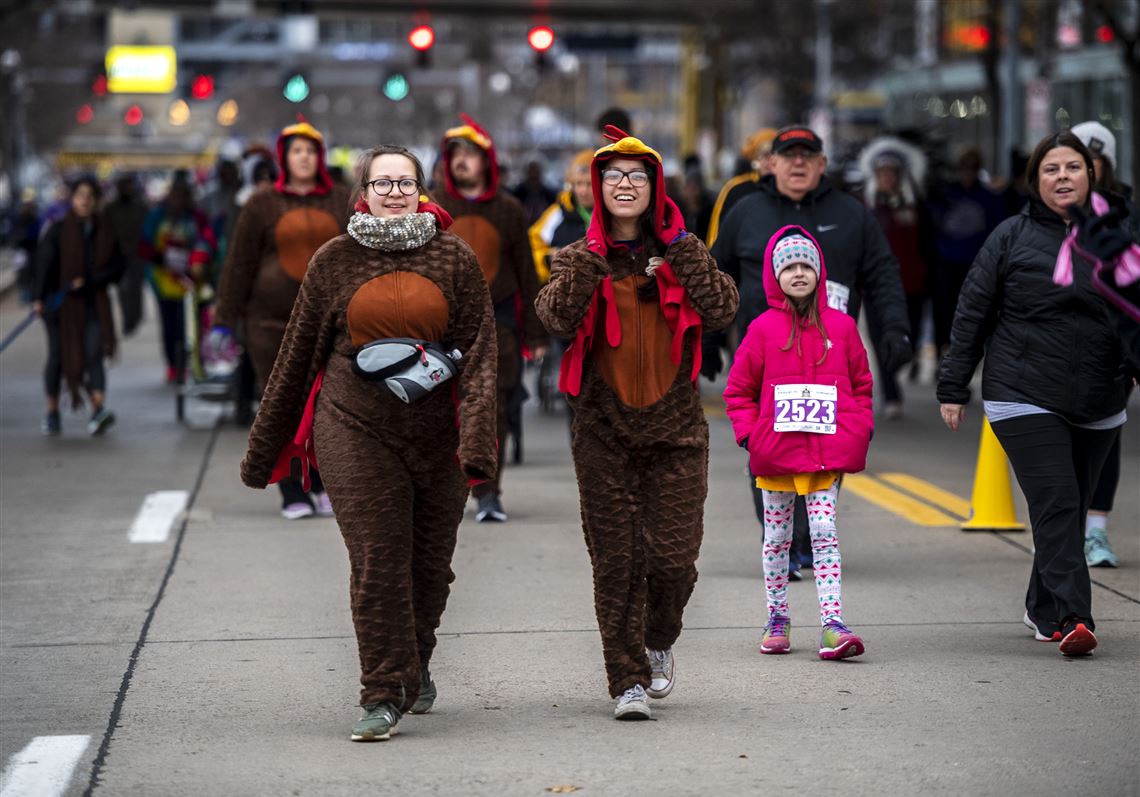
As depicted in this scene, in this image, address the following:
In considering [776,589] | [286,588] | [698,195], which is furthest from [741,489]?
[698,195]

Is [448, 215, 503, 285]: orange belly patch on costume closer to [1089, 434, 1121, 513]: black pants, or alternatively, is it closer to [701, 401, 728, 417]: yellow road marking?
[1089, 434, 1121, 513]: black pants

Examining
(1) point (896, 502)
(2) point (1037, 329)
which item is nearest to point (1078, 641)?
(2) point (1037, 329)

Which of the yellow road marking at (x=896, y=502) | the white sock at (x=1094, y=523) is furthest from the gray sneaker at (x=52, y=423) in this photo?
the white sock at (x=1094, y=523)

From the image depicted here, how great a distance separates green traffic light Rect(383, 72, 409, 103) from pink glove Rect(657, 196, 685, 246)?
87.2ft

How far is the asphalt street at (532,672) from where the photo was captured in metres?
6.07

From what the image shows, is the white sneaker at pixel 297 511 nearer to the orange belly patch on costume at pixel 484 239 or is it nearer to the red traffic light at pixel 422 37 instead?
the orange belly patch on costume at pixel 484 239

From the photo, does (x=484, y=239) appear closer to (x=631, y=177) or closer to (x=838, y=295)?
(x=838, y=295)

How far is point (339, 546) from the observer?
408 inches

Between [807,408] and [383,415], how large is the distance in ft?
6.11

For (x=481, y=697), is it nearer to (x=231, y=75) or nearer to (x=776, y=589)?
(x=776, y=589)

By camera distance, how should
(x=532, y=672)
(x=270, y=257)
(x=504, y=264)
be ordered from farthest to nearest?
1. (x=270, y=257)
2. (x=504, y=264)
3. (x=532, y=672)

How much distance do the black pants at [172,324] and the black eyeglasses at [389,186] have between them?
12.2m

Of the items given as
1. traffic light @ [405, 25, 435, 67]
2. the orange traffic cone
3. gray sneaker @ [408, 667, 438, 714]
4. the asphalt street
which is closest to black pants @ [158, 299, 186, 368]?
the asphalt street

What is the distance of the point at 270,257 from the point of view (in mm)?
11305
